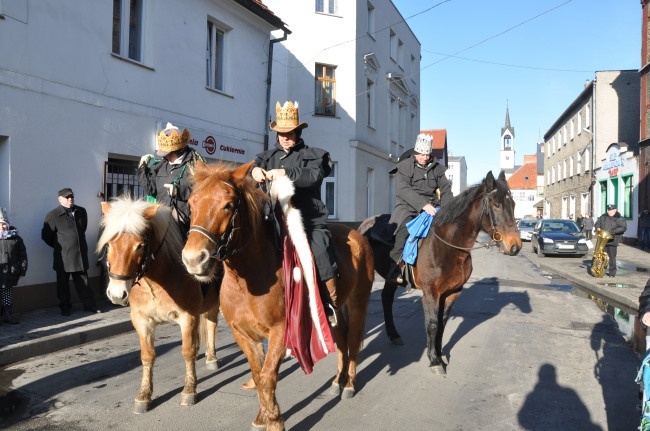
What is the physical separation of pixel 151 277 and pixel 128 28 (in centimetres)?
814

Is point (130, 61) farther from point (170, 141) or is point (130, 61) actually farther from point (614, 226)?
point (614, 226)

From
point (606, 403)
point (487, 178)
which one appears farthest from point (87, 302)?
point (606, 403)

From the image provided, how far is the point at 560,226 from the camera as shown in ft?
73.5

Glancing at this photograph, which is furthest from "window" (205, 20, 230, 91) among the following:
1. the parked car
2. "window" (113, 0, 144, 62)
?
the parked car

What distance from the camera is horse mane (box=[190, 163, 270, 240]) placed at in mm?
3182

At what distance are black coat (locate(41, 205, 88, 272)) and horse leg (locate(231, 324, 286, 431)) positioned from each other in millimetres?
5676

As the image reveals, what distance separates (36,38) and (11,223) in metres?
3.15

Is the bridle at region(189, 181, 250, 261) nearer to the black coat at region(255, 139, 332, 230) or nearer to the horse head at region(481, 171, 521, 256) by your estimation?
the black coat at region(255, 139, 332, 230)

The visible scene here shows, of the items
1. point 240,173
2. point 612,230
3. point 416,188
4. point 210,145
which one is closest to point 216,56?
point 210,145

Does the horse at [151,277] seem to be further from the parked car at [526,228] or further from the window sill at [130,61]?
the parked car at [526,228]

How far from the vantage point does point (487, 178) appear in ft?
18.7

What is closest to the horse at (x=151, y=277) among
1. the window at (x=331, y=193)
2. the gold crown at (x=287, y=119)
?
the gold crown at (x=287, y=119)

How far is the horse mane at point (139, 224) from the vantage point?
3869 mm

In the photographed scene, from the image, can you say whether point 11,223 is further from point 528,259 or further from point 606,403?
point 528,259
